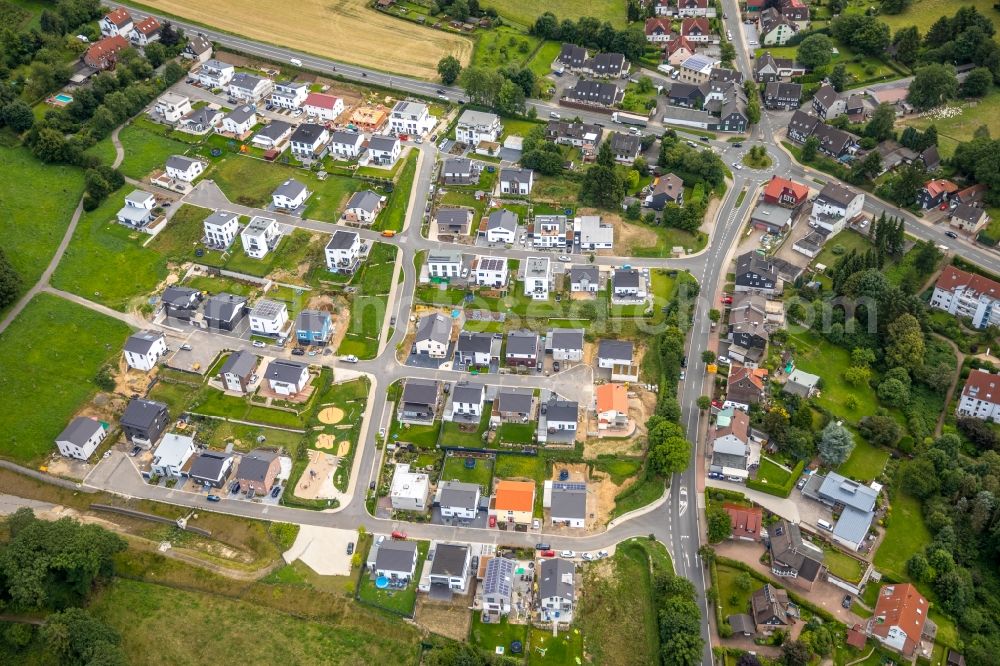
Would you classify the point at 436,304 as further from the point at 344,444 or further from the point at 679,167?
the point at 679,167

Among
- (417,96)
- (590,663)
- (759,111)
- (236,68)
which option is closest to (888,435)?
(590,663)

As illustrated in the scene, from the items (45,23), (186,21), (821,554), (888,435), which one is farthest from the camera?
(186,21)

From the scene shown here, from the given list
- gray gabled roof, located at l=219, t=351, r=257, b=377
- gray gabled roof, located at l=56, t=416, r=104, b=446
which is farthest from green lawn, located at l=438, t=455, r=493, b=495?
gray gabled roof, located at l=56, t=416, r=104, b=446

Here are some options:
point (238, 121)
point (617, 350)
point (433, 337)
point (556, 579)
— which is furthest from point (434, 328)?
point (238, 121)

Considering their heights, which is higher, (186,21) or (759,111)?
(759,111)

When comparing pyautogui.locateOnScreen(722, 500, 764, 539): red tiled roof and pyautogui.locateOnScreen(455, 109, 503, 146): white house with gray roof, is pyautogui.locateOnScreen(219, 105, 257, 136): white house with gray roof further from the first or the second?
pyautogui.locateOnScreen(722, 500, 764, 539): red tiled roof

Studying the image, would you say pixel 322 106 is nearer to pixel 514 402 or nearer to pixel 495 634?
pixel 514 402

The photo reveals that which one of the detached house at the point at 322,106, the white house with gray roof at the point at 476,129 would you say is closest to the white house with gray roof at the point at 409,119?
the white house with gray roof at the point at 476,129
